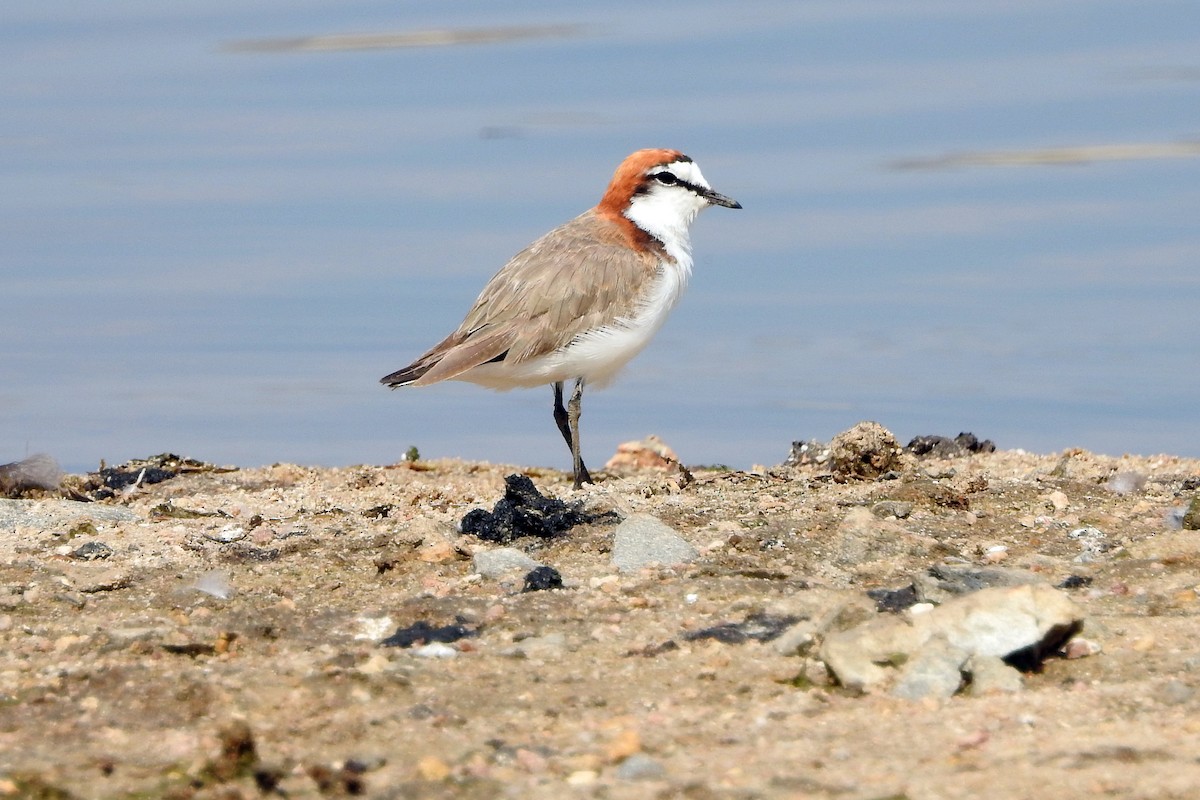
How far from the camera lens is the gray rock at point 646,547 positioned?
5.92 meters

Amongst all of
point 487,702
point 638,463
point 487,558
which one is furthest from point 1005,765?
point 638,463

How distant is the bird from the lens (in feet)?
28.1

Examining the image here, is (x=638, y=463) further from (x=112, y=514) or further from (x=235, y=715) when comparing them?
(x=235, y=715)

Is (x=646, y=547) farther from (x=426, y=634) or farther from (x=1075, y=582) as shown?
(x=1075, y=582)

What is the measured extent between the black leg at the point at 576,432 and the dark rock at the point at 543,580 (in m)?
2.60

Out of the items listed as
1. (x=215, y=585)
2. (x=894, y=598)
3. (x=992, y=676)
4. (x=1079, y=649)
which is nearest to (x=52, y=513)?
(x=215, y=585)

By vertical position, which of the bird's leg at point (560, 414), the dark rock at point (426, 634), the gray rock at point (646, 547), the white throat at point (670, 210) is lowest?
the dark rock at point (426, 634)

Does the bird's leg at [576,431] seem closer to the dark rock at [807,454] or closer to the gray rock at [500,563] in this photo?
the dark rock at [807,454]

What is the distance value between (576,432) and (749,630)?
378cm

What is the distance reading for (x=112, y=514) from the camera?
6.99 meters

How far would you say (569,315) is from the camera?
8672 millimetres

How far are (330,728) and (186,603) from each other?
4.59ft

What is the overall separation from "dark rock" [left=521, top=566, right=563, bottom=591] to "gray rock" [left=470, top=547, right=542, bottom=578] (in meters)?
0.18

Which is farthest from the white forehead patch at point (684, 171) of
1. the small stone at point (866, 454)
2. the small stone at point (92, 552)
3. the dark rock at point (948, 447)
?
the small stone at point (92, 552)
